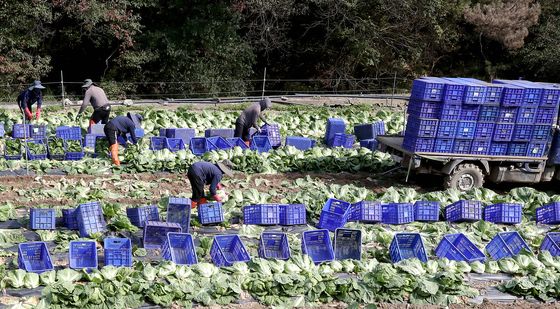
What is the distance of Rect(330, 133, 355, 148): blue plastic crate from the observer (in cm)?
1764

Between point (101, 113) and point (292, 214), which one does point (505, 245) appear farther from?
point (101, 113)

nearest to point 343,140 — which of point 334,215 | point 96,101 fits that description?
point 96,101

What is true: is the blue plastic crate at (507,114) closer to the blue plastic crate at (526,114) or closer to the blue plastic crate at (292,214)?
the blue plastic crate at (526,114)

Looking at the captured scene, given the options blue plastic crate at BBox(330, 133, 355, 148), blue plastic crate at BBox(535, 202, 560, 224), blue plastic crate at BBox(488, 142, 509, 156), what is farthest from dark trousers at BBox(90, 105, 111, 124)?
blue plastic crate at BBox(535, 202, 560, 224)

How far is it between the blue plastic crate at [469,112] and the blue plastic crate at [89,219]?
6.98m

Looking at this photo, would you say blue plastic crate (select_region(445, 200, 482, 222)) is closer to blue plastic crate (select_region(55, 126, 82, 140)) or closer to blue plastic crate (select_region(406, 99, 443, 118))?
blue plastic crate (select_region(406, 99, 443, 118))

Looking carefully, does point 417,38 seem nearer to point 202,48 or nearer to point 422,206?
point 202,48

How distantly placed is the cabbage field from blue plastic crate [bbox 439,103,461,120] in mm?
1408

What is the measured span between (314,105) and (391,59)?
24.4 feet

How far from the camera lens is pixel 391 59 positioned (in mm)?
30422

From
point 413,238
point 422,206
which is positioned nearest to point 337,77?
point 422,206

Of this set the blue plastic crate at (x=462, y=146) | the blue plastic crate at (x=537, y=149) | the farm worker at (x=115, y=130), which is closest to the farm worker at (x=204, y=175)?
the farm worker at (x=115, y=130)

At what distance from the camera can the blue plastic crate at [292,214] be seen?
11.8 metres

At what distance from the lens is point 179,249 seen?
9914 mm
